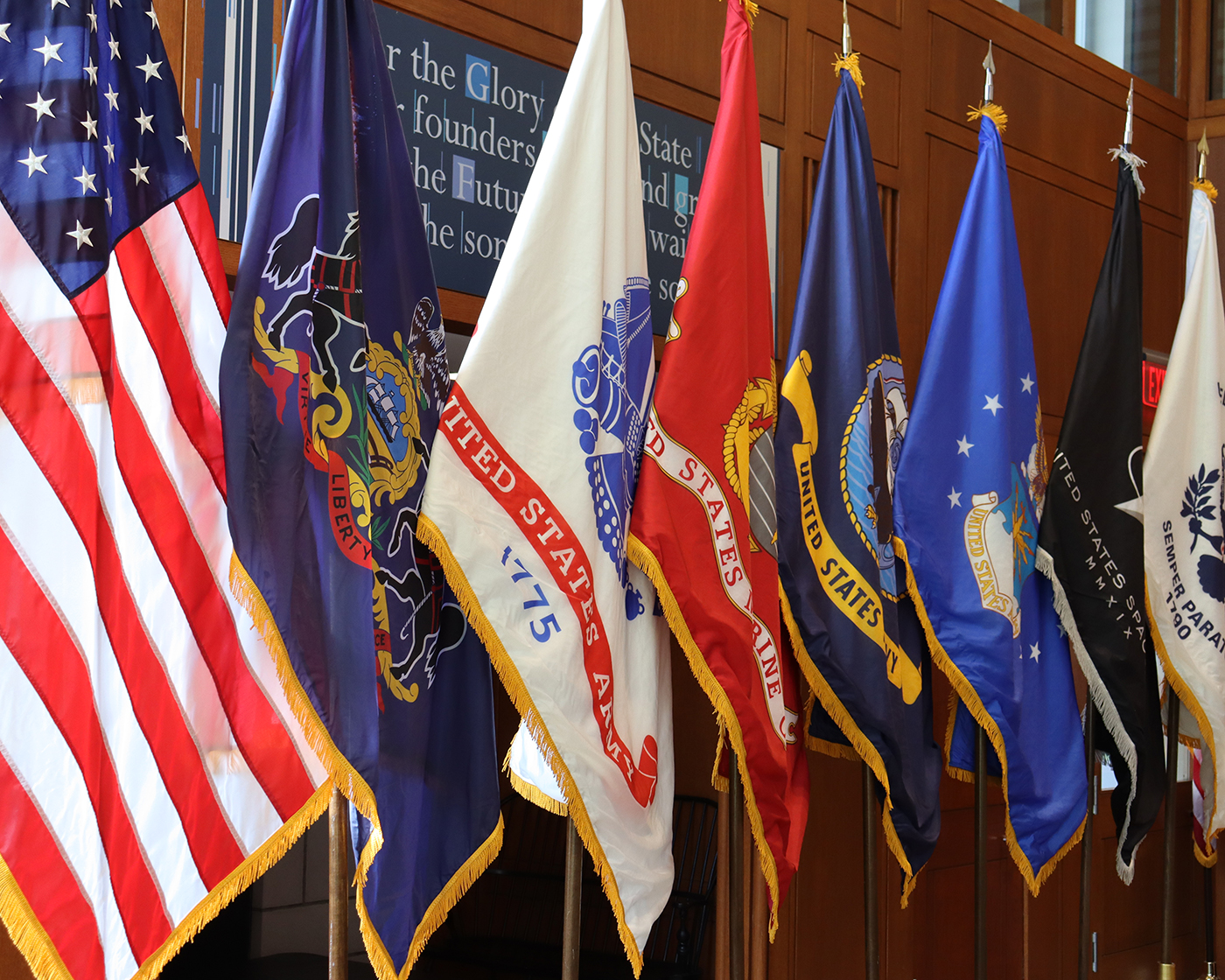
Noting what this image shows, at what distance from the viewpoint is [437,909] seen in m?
2.20

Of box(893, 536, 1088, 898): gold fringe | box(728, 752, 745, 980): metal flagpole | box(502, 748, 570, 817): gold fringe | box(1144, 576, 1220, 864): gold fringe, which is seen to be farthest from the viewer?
box(1144, 576, 1220, 864): gold fringe

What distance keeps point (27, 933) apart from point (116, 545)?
0.59 metres

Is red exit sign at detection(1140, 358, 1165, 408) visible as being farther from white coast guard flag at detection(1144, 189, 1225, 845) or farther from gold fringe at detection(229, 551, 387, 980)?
gold fringe at detection(229, 551, 387, 980)

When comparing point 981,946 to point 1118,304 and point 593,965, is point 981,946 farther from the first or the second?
point 1118,304

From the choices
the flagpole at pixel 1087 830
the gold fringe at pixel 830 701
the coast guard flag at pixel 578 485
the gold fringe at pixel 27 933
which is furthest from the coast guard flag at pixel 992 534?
the gold fringe at pixel 27 933

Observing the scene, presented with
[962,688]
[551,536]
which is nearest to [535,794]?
[551,536]

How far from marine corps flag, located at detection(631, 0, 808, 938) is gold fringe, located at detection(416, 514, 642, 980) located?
36 centimetres

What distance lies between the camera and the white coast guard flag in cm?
350

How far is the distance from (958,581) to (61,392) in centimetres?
208

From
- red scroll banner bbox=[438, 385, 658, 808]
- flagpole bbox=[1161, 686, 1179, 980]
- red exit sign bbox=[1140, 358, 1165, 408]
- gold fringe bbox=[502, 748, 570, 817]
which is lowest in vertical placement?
flagpole bbox=[1161, 686, 1179, 980]

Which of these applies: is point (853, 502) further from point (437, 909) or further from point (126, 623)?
point (126, 623)

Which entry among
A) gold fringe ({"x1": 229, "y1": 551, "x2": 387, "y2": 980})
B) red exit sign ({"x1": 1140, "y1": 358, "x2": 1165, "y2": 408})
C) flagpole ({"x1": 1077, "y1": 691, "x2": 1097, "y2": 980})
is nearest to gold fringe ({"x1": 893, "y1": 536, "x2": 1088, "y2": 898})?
flagpole ({"x1": 1077, "y1": 691, "x2": 1097, "y2": 980})

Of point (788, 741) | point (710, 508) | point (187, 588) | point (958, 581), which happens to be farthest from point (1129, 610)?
point (187, 588)

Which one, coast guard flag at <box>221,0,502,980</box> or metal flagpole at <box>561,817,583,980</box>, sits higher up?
coast guard flag at <box>221,0,502,980</box>
